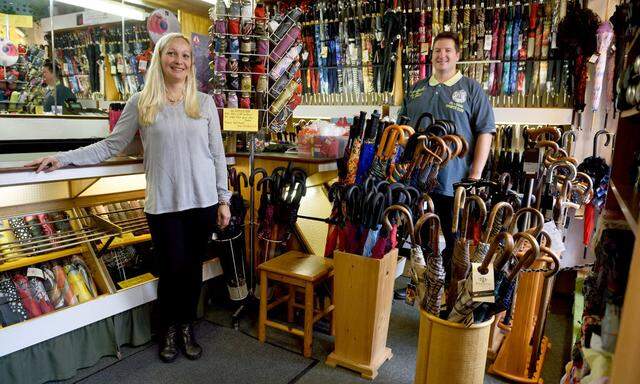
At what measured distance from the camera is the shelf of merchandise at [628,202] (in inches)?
47.0

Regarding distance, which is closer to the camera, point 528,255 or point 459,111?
point 528,255

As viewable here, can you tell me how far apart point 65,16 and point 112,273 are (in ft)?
14.4

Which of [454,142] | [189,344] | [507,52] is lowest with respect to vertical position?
[189,344]

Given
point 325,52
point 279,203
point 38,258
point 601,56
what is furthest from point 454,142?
point 325,52

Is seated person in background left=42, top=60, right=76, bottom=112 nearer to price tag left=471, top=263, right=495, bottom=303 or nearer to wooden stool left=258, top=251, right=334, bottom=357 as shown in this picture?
wooden stool left=258, top=251, right=334, bottom=357

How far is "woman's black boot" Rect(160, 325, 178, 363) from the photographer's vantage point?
256cm

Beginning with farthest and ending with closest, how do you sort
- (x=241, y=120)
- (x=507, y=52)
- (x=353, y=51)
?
(x=353, y=51)
(x=507, y=52)
(x=241, y=120)

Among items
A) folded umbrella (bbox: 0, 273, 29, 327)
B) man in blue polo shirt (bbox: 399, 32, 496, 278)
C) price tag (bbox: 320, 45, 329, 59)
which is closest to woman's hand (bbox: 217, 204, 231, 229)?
folded umbrella (bbox: 0, 273, 29, 327)

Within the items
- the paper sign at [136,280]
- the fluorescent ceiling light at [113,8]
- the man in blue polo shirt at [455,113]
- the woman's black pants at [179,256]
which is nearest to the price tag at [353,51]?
the man in blue polo shirt at [455,113]

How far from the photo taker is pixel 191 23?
18.6 feet

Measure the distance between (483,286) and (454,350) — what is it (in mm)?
311

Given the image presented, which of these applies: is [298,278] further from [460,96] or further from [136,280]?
[460,96]

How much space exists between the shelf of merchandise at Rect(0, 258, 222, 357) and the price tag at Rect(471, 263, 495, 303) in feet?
6.27

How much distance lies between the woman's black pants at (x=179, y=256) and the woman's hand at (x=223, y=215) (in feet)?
0.24
